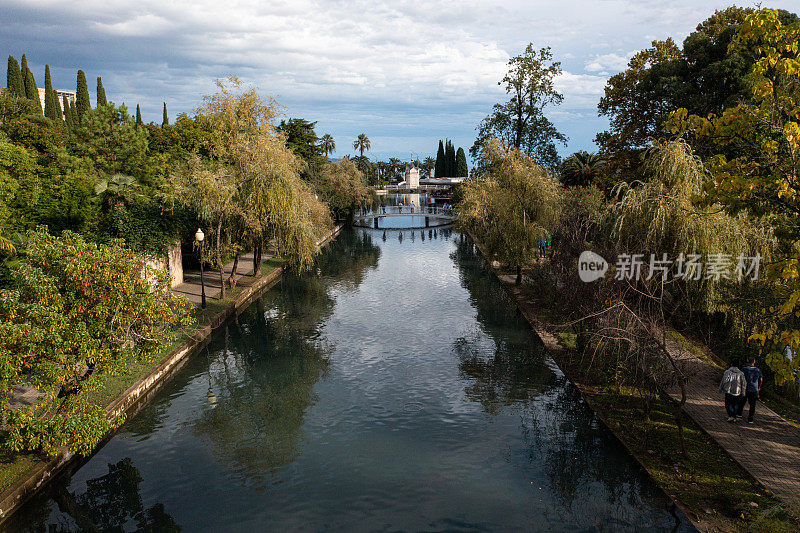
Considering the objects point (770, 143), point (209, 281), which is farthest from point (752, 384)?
point (209, 281)

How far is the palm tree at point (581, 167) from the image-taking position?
1858 inches

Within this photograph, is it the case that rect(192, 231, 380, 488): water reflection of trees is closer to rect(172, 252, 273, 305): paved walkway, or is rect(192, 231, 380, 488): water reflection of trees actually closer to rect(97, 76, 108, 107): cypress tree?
rect(172, 252, 273, 305): paved walkway

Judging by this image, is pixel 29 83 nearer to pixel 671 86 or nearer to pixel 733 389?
pixel 671 86

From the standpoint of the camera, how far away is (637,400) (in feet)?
47.9

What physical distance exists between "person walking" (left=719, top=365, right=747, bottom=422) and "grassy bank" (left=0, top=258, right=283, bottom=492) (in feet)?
44.5

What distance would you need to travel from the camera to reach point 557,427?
537 inches

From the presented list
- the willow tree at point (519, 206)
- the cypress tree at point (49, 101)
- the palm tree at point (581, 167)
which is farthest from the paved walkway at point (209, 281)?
the cypress tree at point (49, 101)

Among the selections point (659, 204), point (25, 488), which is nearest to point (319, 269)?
point (659, 204)

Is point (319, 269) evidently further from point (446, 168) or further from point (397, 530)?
point (446, 168)

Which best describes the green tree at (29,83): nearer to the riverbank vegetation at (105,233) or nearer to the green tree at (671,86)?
the riverbank vegetation at (105,233)

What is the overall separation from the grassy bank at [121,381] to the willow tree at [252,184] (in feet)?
7.96

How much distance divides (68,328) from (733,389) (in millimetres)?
15209

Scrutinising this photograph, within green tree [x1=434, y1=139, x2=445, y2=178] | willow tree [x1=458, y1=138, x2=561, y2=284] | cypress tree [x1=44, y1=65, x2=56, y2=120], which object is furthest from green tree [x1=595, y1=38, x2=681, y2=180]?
green tree [x1=434, y1=139, x2=445, y2=178]

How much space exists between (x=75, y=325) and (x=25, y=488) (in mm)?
3316
